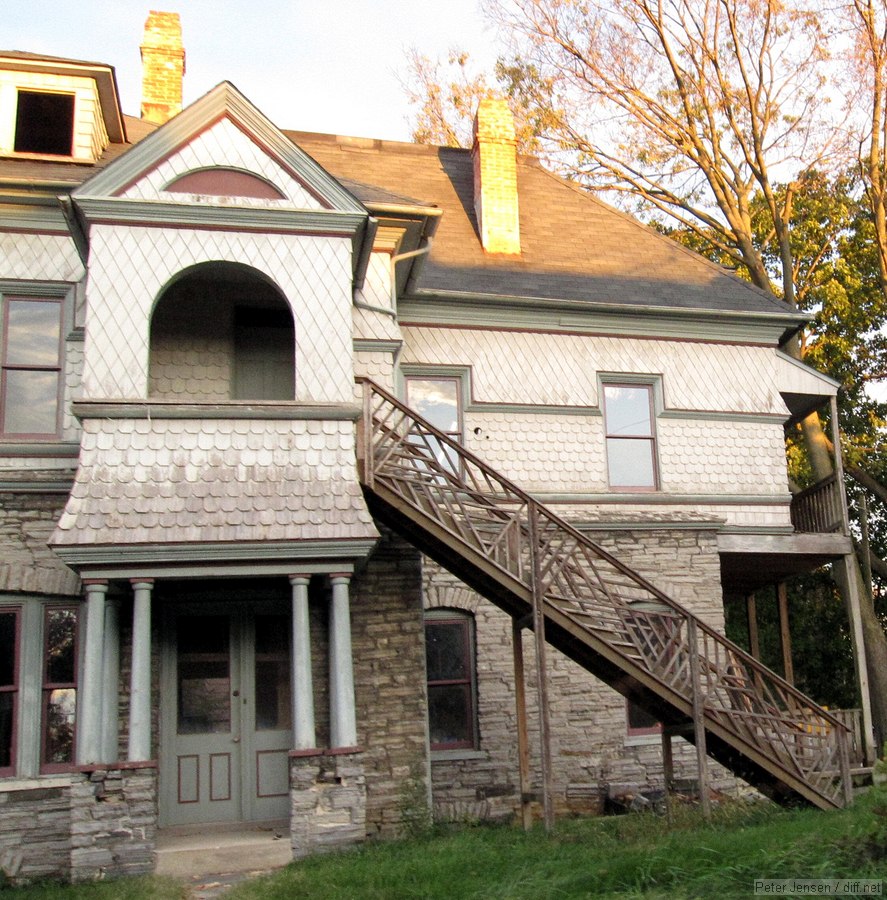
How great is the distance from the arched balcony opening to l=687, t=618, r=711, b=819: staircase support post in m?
5.84

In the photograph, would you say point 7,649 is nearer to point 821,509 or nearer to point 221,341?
point 221,341

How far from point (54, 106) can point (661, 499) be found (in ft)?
34.5

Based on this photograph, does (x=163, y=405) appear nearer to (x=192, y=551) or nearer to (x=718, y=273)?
(x=192, y=551)

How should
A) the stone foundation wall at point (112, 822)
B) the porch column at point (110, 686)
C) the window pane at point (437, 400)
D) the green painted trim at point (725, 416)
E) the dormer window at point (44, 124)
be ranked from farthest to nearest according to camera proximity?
the green painted trim at point (725, 416) → the window pane at point (437, 400) → the dormer window at point (44, 124) → the porch column at point (110, 686) → the stone foundation wall at point (112, 822)

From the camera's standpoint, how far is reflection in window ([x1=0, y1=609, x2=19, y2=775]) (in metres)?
13.0

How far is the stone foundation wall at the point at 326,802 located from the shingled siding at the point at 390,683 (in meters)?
1.62

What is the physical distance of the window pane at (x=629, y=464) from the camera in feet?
56.5

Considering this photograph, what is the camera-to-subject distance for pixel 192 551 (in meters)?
11.9

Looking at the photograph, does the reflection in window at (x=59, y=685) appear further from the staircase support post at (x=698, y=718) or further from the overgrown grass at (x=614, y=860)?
the staircase support post at (x=698, y=718)

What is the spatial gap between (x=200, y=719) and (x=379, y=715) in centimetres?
215

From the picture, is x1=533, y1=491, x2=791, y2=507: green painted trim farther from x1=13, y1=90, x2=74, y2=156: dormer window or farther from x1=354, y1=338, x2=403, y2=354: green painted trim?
x1=13, y1=90, x2=74, y2=156: dormer window

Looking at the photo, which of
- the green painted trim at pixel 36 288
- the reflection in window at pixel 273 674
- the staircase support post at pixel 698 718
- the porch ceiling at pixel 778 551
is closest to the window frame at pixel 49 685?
the reflection in window at pixel 273 674

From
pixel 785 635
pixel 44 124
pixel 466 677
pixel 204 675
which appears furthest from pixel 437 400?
pixel 785 635

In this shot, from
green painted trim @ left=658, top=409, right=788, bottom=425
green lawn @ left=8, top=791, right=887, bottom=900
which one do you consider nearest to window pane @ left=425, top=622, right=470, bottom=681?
green lawn @ left=8, top=791, right=887, bottom=900
